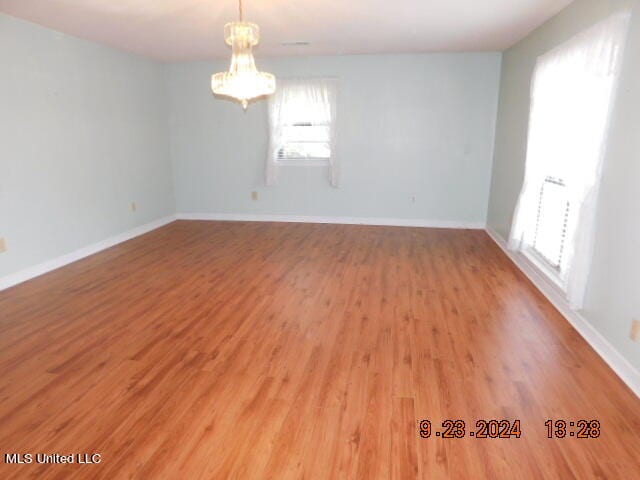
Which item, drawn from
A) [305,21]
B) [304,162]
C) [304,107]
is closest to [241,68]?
[305,21]

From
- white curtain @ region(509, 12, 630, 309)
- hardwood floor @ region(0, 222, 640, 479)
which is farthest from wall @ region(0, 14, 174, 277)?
white curtain @ region(509, 12, 630, 309)

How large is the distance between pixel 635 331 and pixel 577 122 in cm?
163

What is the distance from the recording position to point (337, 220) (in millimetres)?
6453

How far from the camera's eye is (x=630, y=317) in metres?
2.35

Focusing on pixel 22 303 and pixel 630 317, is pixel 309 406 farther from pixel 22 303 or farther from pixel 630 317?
pixel 22 303

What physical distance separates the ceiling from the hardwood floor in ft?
7.98

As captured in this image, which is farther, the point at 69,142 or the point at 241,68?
the point at 69,142

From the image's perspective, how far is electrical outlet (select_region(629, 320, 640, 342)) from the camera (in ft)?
7.44

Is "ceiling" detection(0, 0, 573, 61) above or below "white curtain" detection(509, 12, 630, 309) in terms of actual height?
above

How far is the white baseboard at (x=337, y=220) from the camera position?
6.20 m

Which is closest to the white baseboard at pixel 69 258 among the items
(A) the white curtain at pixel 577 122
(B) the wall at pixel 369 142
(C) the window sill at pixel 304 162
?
(B) the wall at pixel 369 142

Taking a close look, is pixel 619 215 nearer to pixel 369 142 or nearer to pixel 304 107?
pixel 369 142

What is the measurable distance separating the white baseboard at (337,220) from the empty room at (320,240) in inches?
1.4

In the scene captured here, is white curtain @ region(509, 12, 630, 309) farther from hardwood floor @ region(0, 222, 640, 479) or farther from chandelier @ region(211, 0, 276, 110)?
chandelier @ region(211, 0, 276, 110)
